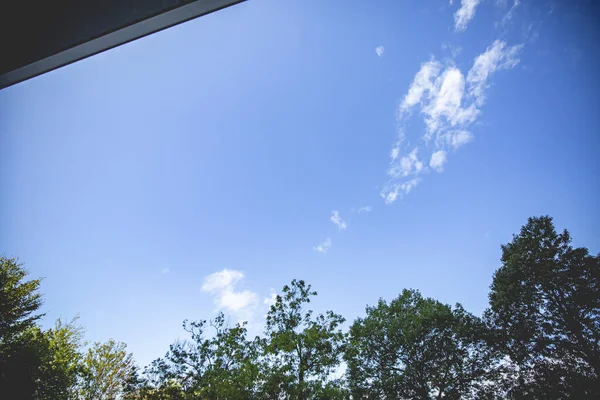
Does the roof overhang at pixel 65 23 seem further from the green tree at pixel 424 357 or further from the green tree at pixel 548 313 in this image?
the green tree at pixel 548 313

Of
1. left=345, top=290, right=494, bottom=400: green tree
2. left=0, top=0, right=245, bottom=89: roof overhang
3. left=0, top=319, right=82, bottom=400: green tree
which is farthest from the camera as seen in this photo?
left=345, top=290, right=494, bottom=400: green tree

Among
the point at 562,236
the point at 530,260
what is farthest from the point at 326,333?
the point at 562,236

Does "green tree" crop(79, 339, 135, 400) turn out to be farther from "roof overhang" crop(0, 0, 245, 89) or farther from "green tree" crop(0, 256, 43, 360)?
"roof overhang" crop(0, 0, 245, 89)

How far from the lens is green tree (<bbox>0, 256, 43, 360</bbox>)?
15.1m

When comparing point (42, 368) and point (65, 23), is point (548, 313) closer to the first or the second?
point (65, 23)

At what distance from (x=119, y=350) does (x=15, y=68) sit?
3076 centimetres

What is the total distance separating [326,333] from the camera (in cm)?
1619

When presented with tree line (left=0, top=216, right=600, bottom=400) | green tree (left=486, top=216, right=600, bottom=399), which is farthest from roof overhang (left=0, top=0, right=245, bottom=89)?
green tree (left=486, top=216, right=600, bottom=399)

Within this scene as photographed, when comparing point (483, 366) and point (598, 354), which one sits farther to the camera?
point (483, 366)

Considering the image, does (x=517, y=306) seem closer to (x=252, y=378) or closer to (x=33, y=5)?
(x=252, y=378)

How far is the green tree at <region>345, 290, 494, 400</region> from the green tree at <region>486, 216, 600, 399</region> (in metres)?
2.07

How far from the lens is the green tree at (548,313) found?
15.1m

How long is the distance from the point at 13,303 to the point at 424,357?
30.9 m

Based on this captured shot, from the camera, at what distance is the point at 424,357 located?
1983 cm
